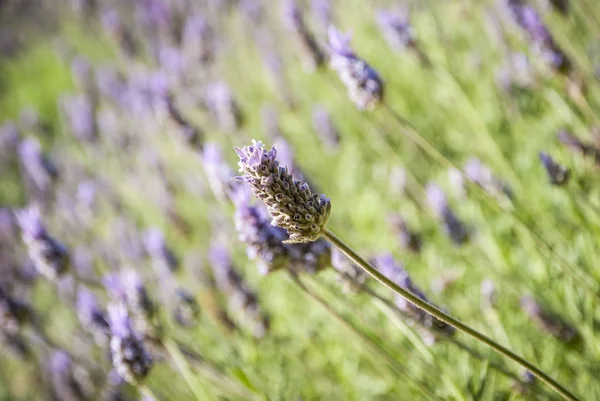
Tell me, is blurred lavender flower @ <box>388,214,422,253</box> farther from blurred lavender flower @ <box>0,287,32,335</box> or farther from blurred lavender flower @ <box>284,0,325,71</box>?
blurred lavender flower @ <box>0,287,32,335</box>

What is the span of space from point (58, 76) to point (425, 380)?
832cm

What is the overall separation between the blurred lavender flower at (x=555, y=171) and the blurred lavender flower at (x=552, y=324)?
A: 1.75 feet

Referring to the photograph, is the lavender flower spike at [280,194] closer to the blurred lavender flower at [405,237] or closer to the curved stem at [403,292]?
the curved stem at [403,292]

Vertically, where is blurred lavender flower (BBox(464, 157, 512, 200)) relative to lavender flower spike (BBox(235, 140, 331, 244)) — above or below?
above

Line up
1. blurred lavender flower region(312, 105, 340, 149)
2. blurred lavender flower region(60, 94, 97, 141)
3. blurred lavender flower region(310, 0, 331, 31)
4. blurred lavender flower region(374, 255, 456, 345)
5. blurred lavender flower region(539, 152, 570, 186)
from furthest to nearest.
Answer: blurred lavender flower region(60, 94, 97, 141), blurred lavender flower region(310, 0, 331, 31), blurred lavender flower region(312, 105, 340, 149), blurred lavender flower region(539, 152, 570, 186), blurred lavender flower region(374, 255, 456, 345)

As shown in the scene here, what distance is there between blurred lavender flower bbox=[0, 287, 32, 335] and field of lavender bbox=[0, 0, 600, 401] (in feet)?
0.04

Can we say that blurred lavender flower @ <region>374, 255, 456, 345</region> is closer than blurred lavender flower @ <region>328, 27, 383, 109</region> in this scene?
Yes

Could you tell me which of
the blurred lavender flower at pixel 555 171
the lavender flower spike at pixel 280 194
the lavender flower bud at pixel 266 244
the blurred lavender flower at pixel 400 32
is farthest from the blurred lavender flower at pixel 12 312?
the blurred lavender flower at pixel 555 171

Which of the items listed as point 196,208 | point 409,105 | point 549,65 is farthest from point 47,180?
point 549,65

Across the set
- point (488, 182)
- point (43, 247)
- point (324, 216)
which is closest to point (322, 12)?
point (488, 182)

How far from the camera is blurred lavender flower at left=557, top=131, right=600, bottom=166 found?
7.80ft

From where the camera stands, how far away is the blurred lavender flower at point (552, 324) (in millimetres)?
2225

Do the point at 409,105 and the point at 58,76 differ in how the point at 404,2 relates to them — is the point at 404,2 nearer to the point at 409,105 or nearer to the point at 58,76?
the point at 409,105

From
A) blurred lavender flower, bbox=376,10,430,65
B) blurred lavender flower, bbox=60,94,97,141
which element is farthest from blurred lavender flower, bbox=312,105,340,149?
blurred lavender flower, bbox=60,94,97,141
